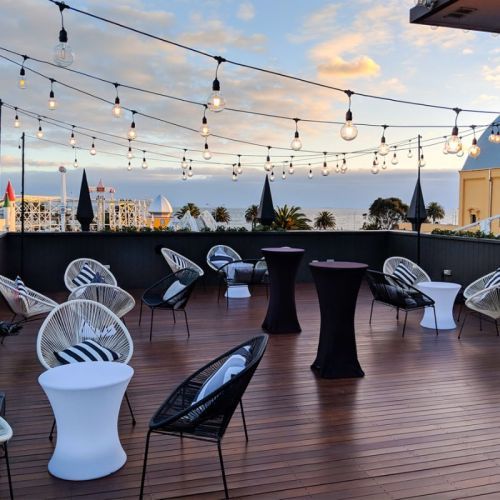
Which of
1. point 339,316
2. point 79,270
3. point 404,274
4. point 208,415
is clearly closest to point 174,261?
point 79,270

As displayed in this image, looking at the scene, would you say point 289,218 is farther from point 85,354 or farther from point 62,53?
point 85,354

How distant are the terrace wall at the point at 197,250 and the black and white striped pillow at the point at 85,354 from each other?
17.2 ft

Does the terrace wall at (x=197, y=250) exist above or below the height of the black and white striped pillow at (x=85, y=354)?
above

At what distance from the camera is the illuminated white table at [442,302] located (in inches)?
244

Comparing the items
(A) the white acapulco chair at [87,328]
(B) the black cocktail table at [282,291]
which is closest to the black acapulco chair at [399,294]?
(B) the black cocktail table at [282,291]

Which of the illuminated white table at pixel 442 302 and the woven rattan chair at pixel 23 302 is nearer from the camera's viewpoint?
the woven rattan chair at pixel 23 302

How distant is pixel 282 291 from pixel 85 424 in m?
3.51

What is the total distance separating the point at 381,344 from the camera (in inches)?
218

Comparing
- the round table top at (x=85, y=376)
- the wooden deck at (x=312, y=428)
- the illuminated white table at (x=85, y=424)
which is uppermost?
the round table top at (x=85, y=376)

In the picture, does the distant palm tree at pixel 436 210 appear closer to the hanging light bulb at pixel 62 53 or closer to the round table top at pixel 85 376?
the hanging light bulb at pixel 62 53

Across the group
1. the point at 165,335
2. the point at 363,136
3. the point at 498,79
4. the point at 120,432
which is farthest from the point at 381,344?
the point at 363,136

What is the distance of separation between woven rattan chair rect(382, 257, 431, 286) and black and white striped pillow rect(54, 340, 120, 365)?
16.1ft

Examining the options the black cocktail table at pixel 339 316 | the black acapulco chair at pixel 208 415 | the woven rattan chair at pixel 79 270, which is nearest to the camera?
the black acapulco chair at pixel 208 415

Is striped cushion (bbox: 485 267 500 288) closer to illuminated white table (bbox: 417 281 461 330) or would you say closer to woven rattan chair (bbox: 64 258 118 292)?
illuminated white table (bbox: 417 281 461 330)
